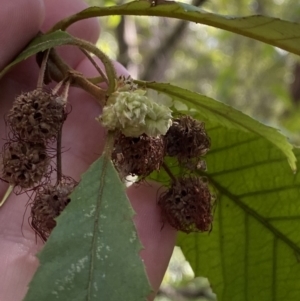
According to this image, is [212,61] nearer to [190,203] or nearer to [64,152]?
[64,152]

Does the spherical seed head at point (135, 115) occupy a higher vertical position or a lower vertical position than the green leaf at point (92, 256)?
higher

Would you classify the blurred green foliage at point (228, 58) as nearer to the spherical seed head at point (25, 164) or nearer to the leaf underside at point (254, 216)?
the leaf underside at point (254, 216)

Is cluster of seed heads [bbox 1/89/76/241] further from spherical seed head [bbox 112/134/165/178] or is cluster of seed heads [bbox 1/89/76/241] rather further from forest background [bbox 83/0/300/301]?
forest background [bbox 83/0/300/301]

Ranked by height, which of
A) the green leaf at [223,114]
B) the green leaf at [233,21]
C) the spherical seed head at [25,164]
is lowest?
the spherical seed head at [25,164]

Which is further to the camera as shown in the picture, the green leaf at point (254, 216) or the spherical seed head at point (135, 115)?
the green leaf at point (254, 216)

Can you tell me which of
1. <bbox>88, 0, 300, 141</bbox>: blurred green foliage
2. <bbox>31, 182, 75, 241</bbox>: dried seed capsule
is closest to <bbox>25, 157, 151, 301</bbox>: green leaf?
<bbox>31, 182, 75, 241</bbox>: dried seed capsule

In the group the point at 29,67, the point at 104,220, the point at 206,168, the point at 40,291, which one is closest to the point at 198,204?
the point at 206,168

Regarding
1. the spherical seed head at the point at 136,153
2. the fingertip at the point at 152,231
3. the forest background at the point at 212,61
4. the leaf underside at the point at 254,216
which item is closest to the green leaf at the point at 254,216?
the leaf underside at the point at 254,216

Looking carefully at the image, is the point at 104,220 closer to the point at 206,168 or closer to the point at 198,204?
the point at 198,204
